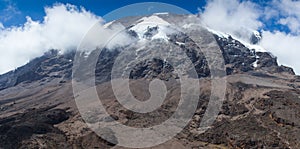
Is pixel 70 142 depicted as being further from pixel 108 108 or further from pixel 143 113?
pixel 108 108

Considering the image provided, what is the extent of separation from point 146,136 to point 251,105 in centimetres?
8051

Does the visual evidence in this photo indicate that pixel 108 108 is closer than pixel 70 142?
No

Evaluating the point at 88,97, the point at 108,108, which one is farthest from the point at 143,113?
the point at 88,97

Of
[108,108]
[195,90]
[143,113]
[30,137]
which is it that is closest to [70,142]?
[30,137]

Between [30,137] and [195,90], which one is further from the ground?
[195,90]

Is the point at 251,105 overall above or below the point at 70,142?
above

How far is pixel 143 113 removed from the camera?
152 m

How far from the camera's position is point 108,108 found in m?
169

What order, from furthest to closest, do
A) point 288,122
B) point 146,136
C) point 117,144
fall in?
point 288,122 → point 146,136 → point 117,144

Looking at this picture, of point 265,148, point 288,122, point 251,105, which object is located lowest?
point 265,148

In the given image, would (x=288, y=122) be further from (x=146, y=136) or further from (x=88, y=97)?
(x=88, y=97)

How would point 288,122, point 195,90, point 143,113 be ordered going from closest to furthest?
1. point 288,122
2. point 143,113
3. point 195,90

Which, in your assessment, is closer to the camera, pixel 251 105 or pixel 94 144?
pixel 94 144

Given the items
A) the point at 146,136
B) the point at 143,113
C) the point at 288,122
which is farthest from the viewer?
the point at 143,113
